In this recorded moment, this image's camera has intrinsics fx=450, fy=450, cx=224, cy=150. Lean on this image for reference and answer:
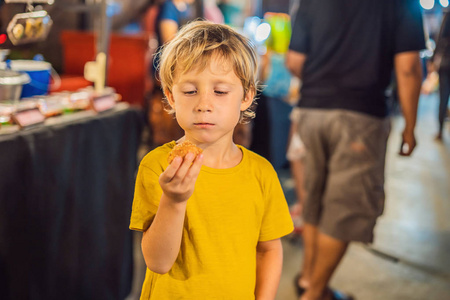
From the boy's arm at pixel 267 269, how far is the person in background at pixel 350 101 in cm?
120

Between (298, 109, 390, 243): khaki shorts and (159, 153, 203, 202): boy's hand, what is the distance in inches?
59.0

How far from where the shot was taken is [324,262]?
2.25 meters

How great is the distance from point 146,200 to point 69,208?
991 millimetres

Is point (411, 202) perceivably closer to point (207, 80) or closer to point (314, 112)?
point (314, 112)

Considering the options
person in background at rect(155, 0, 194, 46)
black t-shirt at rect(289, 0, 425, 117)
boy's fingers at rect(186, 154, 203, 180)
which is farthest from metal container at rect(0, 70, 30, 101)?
person in background at rect(155, 0, 194, 46)

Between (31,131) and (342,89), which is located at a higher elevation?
(342,89)

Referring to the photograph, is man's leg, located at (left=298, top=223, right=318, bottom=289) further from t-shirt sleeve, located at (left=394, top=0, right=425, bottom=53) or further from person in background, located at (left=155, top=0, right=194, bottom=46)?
person in background, located at (left=155, top=0, right=194, bottom=46)

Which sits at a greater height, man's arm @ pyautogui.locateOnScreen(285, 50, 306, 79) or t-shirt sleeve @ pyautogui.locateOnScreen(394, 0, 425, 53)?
t-shirt sleeve @ pyautogui.locateOnScreen(394, 0, 425, 53)

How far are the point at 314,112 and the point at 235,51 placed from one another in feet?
4.56

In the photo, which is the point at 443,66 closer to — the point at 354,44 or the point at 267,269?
the point at 354,44

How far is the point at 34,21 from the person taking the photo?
1701 mm

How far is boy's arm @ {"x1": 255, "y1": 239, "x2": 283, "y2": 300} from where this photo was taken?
106 centimetres

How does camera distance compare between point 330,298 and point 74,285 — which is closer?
point 74,285

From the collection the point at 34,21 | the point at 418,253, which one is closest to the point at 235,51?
the point at 34,21
